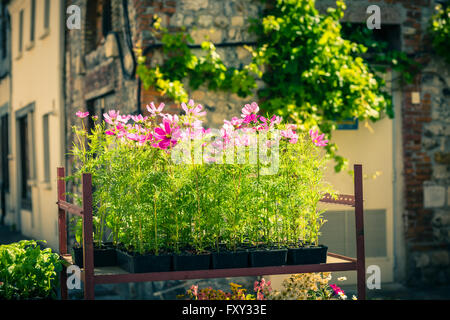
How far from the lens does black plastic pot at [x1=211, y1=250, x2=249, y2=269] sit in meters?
3.64

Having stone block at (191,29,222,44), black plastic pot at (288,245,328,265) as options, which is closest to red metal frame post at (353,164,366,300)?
black plastic pot at (288,245,328,265)

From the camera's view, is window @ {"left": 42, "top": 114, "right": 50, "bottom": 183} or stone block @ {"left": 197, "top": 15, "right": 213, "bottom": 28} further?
window @ {"left": 42, "top": 114, "right": 50, "bottom": 183}

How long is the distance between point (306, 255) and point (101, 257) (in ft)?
4.10

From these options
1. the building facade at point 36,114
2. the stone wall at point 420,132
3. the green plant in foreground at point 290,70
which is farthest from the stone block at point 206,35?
the building facade at point 36,114

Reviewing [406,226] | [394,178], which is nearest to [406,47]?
[394,178]

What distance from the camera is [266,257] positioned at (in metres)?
3.71

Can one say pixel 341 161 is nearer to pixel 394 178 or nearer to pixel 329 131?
pixel 329 131

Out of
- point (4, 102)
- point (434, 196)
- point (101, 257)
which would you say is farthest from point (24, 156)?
point (101, 257)

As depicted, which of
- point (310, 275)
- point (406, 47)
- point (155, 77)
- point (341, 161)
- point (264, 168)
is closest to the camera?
point (264, 168)

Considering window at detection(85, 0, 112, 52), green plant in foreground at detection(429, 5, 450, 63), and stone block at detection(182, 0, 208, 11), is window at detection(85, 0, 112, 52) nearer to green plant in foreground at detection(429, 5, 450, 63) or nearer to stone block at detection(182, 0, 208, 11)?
stone block at detection(182, 0, 208, 11)

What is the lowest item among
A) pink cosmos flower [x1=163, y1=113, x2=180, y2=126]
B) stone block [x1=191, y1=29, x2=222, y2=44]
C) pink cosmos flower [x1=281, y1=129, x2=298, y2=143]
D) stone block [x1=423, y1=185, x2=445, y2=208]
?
stone block [x1=423, y1=185, x2=445, y2=208]

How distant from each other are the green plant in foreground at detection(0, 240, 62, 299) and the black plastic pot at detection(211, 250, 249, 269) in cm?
102

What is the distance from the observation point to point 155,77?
6.67 meters

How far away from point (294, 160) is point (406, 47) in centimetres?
434
